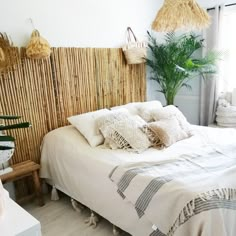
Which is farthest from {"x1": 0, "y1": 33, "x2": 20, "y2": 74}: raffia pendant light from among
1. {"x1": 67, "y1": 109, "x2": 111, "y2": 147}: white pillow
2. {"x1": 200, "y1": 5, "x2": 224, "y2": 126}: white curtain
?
{"x1": 200, "y1": 5, "x2": 224, "y2": 126}: white curtain

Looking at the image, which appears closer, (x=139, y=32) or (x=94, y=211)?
(x=94, y=211)

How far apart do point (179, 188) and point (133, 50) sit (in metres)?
2.18

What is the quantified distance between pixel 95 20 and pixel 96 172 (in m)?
1.89

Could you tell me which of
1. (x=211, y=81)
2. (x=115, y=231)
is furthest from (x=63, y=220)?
(x=211, y=81)

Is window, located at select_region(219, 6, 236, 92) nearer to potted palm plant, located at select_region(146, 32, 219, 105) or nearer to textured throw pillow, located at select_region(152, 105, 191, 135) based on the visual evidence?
potted palm plant, located at select_region(146, 32, 219, 105)

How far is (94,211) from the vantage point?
80.3 inches

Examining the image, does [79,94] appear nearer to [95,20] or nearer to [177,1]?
[95,20]

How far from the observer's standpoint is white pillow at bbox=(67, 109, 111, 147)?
230cm

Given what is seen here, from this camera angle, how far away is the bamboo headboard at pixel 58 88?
2311 mm

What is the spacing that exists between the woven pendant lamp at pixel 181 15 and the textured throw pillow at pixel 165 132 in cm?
92

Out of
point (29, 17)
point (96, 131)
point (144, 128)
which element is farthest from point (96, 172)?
point (29, 17)

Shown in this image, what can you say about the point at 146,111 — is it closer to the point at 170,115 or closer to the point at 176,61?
Answer: the point at 170,115

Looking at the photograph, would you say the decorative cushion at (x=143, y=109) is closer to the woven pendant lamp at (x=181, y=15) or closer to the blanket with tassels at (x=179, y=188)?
the blanket with tassels at (x=179, y=188)

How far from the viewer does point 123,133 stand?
7.34ft
